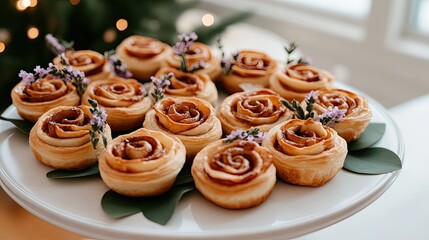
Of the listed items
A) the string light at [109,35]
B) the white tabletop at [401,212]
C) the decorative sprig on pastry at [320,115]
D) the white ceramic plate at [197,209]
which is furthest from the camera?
the string light at [109,35]

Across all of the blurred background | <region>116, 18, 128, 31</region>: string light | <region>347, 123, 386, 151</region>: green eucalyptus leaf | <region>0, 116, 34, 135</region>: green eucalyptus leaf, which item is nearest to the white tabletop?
<region>347, 123, 386, 151</region>: green eucalyptus leaf

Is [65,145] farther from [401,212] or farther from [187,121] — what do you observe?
[401,212]

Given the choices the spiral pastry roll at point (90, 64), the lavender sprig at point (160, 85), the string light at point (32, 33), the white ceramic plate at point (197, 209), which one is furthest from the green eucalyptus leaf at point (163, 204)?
the string light at point (32, 33)

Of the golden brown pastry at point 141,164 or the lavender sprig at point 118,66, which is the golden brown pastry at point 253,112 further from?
the lavender sprig at point 118,66

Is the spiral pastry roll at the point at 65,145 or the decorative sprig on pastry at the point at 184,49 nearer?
the spiral pastry roll at the point at 65,145

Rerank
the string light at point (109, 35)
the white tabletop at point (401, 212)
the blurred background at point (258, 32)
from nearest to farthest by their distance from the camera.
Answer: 1. the white tabletop at point (401, 212)
2. the blurred background at point (258, 32)
3. the string light at point (109, 35)

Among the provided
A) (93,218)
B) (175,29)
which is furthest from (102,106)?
(175,29)

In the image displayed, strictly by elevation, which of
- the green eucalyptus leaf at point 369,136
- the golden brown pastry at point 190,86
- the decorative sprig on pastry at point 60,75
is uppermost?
the decorative sprig on pastry at point 60,75

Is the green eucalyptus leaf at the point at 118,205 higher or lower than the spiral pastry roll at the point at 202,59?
lower
